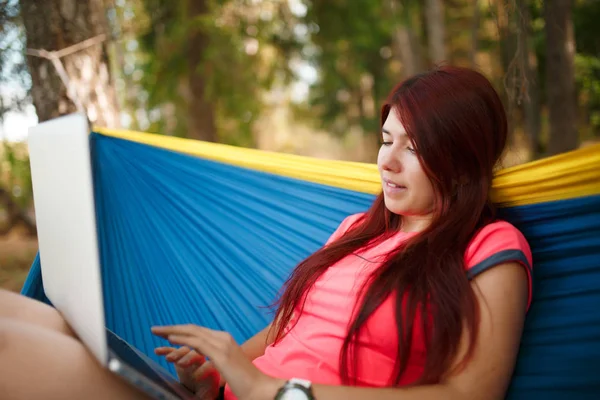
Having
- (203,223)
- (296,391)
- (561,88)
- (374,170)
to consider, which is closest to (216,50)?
(561,88)

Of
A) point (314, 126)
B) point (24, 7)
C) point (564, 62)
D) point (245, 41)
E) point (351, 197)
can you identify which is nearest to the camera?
point (351, 197)

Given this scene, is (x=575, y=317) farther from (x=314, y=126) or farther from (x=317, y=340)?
(x=314, y=126)

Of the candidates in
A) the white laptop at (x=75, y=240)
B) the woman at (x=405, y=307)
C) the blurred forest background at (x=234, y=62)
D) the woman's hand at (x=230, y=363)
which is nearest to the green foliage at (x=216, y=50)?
the blurred forest background at (x=234, y=62)

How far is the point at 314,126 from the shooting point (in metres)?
10.7

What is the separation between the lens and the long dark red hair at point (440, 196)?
1116 millimetres

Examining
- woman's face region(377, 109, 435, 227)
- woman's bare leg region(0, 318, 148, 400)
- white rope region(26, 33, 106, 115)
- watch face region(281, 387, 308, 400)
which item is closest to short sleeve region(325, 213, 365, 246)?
woman's face region(377, 109, 435, 227)

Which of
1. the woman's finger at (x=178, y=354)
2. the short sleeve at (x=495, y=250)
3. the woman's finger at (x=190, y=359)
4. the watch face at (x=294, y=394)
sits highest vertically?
the short sleeve at (x=495, y=250)

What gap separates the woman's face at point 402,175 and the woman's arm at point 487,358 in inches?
9.8

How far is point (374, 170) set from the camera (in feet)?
5.46

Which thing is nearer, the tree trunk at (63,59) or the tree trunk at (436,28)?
the tree trunk at (63,59)

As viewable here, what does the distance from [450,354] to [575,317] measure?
1.17 feet

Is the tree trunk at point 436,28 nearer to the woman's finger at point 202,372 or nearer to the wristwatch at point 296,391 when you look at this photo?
the woman's finger at point 202,372

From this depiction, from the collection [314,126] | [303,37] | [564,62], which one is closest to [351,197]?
[564,62]

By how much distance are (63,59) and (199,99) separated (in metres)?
3.83
